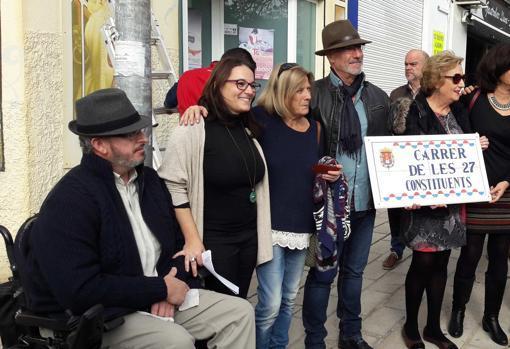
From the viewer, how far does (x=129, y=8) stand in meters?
2.52

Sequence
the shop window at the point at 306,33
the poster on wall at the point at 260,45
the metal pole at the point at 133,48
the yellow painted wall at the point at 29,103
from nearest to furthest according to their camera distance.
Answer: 1. the metal pole at the point at 133,48
2. the yellow painted wall at the point at 29,103
3. the poster on wall at the point at 260,45
4. the shop window at the point at 306,33

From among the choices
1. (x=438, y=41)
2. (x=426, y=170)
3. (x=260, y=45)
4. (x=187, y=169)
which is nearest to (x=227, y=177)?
(x=187, y=169)

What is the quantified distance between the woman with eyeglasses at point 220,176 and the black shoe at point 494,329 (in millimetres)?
1995

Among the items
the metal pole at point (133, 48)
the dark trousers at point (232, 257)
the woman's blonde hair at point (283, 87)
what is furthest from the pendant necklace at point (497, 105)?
the metal pole at point (133, 48)

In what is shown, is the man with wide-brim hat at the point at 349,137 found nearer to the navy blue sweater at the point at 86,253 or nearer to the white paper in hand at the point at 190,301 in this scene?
the white paper in hand at the point at 190,301

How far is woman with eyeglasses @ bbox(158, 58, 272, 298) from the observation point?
8.89ft

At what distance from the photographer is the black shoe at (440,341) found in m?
3.66

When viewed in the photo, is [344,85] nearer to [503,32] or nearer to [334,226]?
[334,226]

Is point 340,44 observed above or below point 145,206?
above

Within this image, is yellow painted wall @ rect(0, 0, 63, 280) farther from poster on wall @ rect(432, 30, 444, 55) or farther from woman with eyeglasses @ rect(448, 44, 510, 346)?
poster on wall @ rect(432, 30, 444, 55)

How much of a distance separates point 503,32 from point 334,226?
48.3ft

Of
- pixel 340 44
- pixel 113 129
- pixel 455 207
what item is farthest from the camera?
pixel 455 207

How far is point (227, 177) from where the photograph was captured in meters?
2.76

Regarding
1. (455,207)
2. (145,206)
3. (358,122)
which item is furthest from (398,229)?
(145,206)
